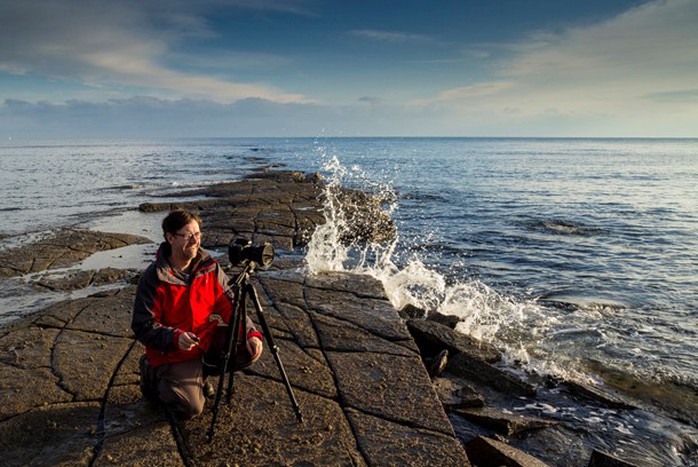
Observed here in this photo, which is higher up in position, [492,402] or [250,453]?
[250,453]

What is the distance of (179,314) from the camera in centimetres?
360

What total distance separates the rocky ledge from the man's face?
1274mm

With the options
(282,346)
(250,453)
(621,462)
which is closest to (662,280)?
(621,462)

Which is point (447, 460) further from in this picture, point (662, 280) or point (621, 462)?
point (662, 280)

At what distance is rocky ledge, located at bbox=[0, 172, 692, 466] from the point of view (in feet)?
11.1

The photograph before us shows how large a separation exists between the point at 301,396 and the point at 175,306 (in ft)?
4.28

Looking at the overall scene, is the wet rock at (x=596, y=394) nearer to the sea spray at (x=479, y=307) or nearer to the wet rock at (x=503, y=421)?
the sea spray at (x=479, y=307)

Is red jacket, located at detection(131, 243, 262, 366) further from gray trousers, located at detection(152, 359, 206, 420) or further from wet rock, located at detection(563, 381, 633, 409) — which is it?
wet rock, located at detection(563, 381, 633, 409)

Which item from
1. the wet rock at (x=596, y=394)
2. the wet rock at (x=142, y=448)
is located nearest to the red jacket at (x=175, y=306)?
the wet rock at (x=142, y=448)

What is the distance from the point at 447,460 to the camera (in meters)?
3.36

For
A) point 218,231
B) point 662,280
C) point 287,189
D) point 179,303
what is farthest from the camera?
point 287,189

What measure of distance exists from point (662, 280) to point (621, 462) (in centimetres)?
801

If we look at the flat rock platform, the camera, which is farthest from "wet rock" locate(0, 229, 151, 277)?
the camera

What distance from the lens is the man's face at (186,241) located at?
11.5 ft
